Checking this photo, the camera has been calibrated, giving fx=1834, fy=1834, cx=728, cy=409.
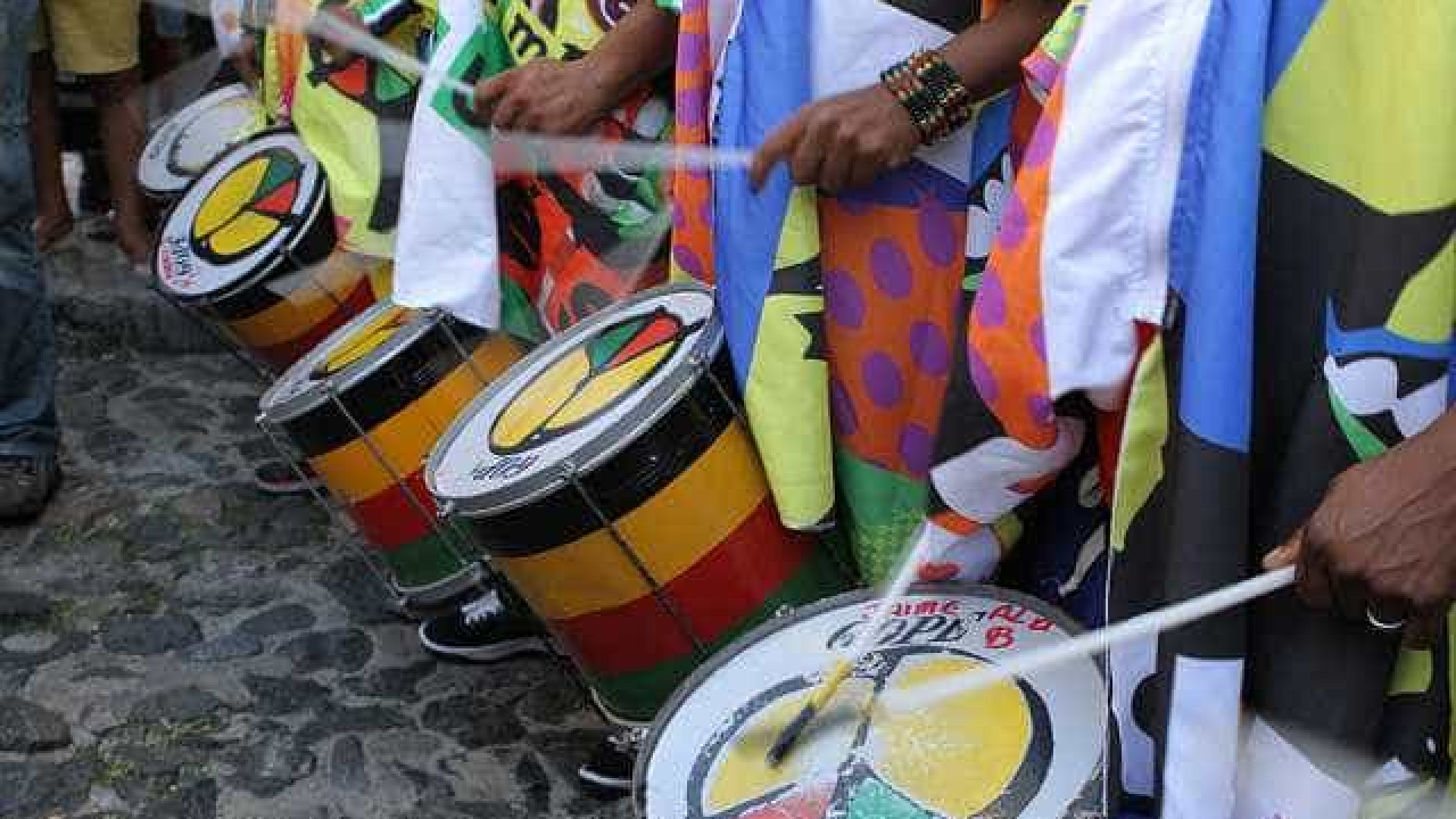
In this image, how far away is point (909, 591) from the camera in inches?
74.5

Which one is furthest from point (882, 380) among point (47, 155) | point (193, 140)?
point (47, 155)

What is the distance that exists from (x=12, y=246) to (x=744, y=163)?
2.10m

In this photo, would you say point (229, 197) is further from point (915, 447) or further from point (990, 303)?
point (990, 303)

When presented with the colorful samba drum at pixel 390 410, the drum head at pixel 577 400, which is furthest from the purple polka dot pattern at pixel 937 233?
the colorful samba drum at pixel 390 410

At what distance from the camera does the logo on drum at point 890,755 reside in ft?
5.33

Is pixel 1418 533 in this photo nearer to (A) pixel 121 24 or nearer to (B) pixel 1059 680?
(B) pixel 1059 680

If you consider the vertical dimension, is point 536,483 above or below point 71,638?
above

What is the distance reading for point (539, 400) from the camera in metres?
2.38

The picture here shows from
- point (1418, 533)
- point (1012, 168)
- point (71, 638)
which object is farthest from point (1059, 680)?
point (71, 638)

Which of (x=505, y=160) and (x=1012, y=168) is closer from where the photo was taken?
(x=1012, y=168)

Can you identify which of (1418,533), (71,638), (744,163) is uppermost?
(744,163)

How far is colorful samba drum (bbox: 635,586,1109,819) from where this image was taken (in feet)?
5.33

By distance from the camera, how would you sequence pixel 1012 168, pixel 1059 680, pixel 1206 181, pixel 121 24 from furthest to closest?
1. pixel 121 24
2. pixel 1012 168
3. pixel 1059 680
4. pixel 1206 181

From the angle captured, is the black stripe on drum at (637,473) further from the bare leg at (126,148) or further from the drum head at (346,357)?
the bare leg at (126,148)
